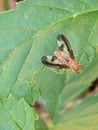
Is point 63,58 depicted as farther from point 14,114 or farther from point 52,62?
point 14,114

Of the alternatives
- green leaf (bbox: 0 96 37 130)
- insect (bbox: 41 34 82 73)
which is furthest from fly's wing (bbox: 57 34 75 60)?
green leaf (bbox: 0 96 37 130)

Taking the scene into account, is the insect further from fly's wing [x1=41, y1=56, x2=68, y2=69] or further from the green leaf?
the green leaf

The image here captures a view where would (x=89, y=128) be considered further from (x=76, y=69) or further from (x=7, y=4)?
(x=7, y=4)

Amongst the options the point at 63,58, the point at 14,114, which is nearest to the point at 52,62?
the point at 63,58

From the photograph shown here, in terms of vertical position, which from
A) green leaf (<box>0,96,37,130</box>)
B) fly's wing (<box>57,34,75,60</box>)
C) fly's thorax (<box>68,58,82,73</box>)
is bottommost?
green leaf (<box>0,96,37,130</box>)

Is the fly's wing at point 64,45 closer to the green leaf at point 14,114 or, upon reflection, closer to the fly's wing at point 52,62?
the fly's wing at point 52,62

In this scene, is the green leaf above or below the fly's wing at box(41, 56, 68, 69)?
below
